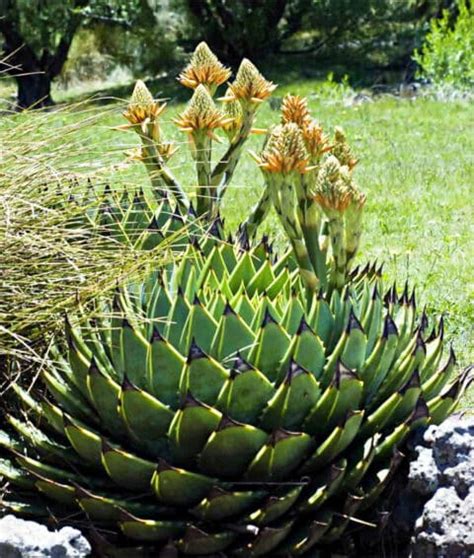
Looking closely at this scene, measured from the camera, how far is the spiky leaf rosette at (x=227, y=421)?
272 centimetres

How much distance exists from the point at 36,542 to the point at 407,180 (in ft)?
21.5

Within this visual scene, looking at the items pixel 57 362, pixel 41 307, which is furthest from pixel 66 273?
pixel 57 362

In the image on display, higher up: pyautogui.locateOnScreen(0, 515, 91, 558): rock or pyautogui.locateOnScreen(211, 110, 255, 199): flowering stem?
pyautogui.locateOnScreen(211, 110, 255, 199): flowering stem

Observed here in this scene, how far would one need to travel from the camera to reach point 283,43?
2086 cm

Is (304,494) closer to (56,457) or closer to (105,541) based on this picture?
(105,541)

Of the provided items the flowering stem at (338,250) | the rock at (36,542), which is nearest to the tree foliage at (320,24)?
the flowering stem at (338,250)

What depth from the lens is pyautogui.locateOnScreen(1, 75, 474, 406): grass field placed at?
15.2 ft

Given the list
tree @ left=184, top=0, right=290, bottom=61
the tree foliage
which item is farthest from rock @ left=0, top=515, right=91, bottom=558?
tree @ left=184, top=0, right=290, bottom=61

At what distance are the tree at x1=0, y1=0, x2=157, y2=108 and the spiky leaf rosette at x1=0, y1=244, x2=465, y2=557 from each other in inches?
565

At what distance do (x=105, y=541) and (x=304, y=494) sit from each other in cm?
59

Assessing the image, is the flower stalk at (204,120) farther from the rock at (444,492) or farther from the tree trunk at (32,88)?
the tree trunk at (32,88)

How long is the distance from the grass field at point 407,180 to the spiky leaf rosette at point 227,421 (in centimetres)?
78

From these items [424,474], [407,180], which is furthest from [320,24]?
[424,474]

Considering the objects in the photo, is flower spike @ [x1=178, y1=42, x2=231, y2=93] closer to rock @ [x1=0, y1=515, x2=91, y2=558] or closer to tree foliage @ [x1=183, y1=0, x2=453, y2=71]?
rock @ [x1=0, y1=515, x2=91, y2=558]
